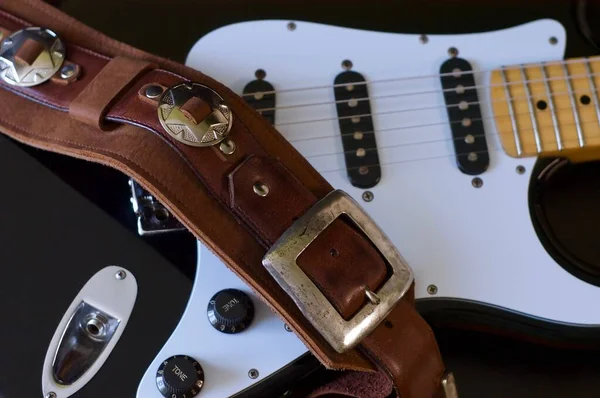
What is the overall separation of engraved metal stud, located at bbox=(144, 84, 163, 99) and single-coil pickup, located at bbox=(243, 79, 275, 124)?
0.12 meters

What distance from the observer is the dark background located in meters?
0.64

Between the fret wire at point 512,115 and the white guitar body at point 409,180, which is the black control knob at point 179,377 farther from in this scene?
the fret wire at point 512,115

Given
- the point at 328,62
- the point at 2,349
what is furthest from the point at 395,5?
the point at 2,349

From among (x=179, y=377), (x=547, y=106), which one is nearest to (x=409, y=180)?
(x=547, y=106)

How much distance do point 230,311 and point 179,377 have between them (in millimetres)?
69

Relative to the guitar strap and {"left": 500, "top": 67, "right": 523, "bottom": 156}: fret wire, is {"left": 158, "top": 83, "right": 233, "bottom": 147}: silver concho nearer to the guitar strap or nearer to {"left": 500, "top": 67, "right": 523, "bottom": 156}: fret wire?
the guitar strap

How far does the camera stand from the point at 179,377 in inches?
21.2

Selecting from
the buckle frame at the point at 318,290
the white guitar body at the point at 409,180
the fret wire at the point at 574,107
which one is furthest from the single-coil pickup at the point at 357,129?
the fret wire at the point at 574,107

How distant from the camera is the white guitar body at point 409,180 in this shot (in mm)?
570

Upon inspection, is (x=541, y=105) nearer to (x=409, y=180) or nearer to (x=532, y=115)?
(x=532, y=115)

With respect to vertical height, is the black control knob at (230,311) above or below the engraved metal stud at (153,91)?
below

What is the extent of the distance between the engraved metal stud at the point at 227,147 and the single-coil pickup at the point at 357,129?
14 cm

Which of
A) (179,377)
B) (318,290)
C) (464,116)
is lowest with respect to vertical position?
(179,377)

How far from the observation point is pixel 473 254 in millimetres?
616
